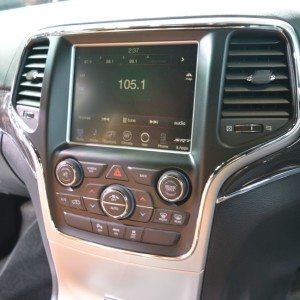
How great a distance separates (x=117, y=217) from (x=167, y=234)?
0.08 metres

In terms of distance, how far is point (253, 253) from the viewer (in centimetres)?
82

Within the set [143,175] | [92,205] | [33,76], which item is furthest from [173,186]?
[33,76]

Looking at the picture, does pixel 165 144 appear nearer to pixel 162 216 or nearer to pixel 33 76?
pixel 162 216

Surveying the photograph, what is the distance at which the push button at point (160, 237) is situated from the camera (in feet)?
2.55

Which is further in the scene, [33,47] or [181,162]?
[33,47]

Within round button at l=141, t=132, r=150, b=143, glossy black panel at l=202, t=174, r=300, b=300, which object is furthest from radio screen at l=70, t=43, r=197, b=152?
glossy black panel at l=202, t=174, r=300, b=300

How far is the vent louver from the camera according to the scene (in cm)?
89

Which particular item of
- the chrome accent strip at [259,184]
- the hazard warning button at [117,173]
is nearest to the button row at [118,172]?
the hazard warning button at [117,173]

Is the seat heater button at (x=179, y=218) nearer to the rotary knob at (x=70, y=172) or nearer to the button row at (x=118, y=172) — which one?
the button row at (x=118, y=172)

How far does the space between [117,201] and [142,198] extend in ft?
0.14

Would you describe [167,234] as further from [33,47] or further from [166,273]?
[33,47]

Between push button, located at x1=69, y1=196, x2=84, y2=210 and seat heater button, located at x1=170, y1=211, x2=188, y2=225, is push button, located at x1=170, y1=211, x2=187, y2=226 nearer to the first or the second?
seat heater button, located at x1=170, y1=211, x2=188, y2=225

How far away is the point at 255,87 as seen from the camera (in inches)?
28.1

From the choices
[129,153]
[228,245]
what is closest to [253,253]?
[228,245]
